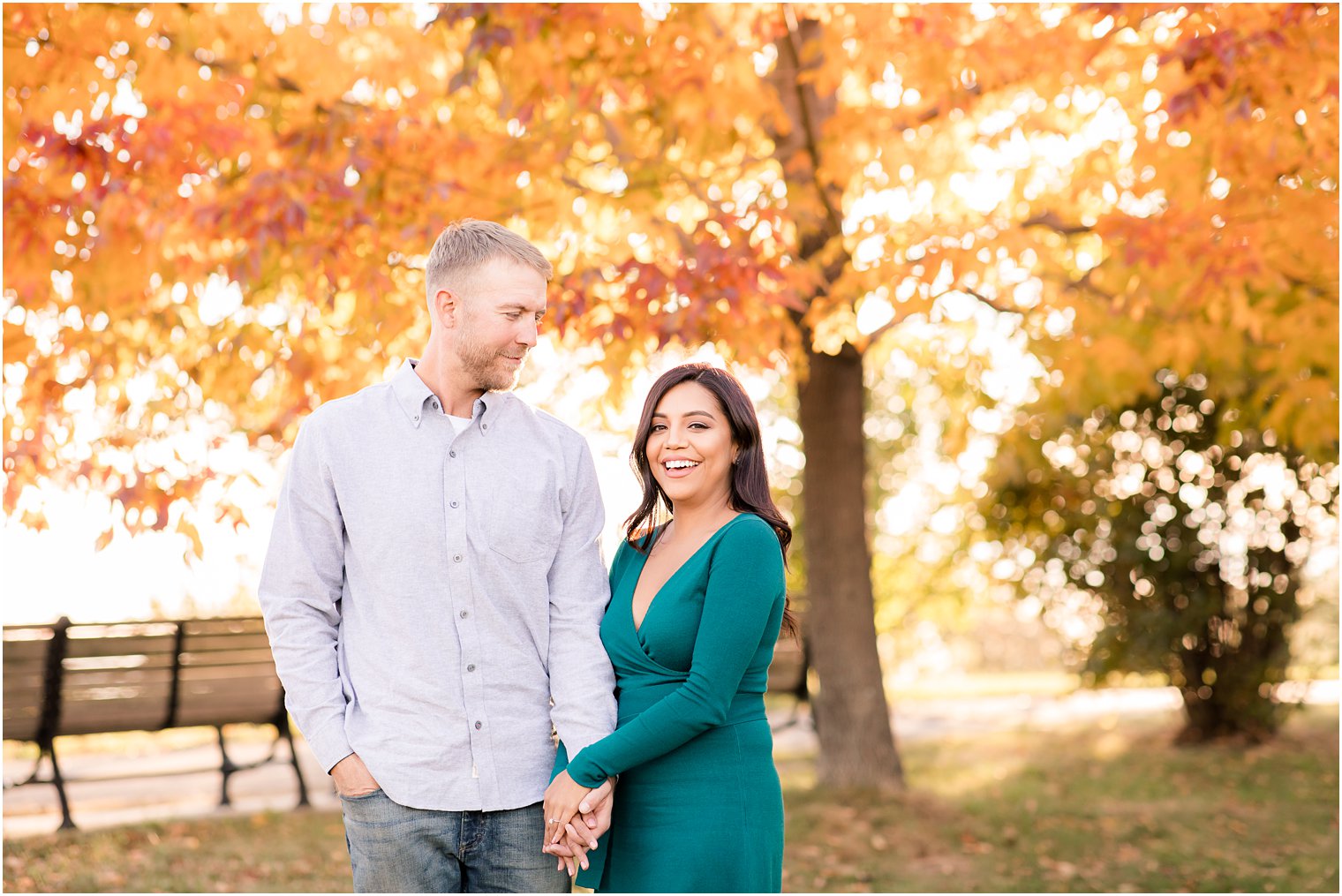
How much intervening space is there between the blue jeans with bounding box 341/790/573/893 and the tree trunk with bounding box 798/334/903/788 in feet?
15.2

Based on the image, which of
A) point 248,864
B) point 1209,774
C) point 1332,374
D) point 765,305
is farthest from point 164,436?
point 1209,774

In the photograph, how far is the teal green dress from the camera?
8.79 feet

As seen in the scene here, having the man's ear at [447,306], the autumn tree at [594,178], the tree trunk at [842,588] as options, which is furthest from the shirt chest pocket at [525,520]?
the tree trunk at [842,588]

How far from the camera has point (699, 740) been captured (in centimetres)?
277

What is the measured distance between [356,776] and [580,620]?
606 millimetres

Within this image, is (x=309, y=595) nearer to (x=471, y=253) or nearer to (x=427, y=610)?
(x=427, y=610)

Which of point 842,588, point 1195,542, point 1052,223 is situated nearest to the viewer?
point 1052,223

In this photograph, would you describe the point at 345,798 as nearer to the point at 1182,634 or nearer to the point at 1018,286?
the point at 1018,286

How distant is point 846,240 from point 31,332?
384 cm

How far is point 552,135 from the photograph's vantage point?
575 centimetres

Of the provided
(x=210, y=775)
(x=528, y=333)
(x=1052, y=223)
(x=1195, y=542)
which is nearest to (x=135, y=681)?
(x=210, y=775)

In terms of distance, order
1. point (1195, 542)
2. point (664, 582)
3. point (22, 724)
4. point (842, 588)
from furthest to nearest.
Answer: point (1195, 542), point (842, 588), point (22, 724), point (664, 582)

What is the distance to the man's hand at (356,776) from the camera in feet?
8.70

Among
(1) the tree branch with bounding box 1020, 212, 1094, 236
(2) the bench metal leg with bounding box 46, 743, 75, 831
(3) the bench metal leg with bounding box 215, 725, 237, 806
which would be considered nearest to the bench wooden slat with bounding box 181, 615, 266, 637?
(3) the bench metal leg with bounding box 215, 725, 237, 806
